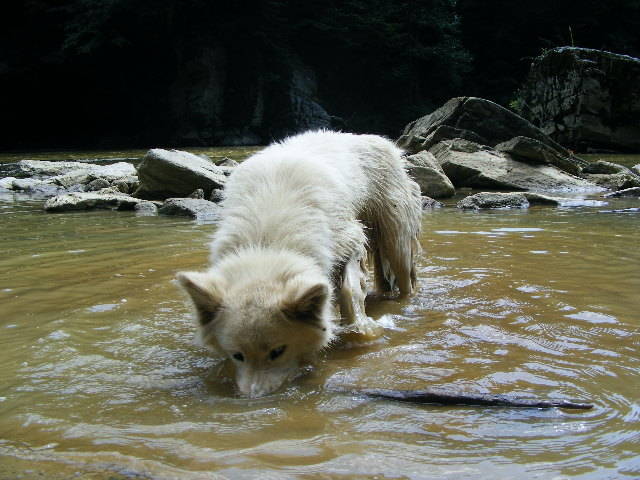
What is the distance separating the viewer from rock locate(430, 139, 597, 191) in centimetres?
1314

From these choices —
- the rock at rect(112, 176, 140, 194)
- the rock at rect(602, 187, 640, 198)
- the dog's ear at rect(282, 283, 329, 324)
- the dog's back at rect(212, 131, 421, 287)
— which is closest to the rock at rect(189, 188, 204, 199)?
the rock at rect(112, 176, 140, 194)

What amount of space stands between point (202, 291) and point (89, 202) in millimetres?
9215

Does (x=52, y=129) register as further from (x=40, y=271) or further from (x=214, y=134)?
(x=40, y=271)

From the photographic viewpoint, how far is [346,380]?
3.63 m

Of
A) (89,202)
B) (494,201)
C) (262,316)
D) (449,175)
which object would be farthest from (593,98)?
(262,316)

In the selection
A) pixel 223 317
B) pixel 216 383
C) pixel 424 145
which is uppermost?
pixel 424 145

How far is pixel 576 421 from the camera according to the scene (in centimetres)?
282

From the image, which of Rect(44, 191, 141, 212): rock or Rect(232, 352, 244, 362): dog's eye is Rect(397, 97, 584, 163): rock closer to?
Rect(44, 191, 141, 212): rock

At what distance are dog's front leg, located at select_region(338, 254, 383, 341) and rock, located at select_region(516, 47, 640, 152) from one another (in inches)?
734

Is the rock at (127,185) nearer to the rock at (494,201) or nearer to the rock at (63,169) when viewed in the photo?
the rock at (63,169)

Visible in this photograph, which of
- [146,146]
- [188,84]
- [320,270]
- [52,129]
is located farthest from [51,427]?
[52,129]

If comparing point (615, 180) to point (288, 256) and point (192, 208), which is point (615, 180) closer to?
point (192, 208)

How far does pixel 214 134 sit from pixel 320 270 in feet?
104

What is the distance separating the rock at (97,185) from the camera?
48.5 feet
